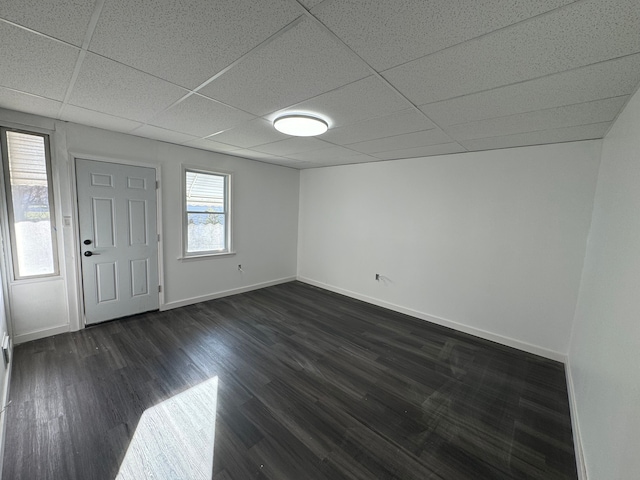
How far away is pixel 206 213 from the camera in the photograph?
4105 mm

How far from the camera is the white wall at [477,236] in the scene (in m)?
2.74

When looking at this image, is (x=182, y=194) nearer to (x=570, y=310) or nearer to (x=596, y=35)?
(x=596, y=35)

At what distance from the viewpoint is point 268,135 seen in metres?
2.92

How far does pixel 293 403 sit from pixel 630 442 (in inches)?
73.1

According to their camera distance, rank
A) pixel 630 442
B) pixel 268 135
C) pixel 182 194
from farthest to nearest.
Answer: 1. pixel 182 194
2. pixel 268 135
3. pixel 630 442

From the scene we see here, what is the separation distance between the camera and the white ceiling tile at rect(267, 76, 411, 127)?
1.74 metres

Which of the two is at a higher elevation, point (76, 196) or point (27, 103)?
point (27, 103)

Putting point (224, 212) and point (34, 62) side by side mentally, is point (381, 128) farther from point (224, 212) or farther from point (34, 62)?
point (224, 212)

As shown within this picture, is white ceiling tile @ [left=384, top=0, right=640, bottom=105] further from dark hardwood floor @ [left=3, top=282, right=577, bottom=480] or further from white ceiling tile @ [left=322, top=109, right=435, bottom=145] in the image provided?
dark hardwood floor @ [left=3, top=282, right=577, bottom=480]

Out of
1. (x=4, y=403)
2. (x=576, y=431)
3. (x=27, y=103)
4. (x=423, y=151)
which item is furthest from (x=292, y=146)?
(x=576, y=431)

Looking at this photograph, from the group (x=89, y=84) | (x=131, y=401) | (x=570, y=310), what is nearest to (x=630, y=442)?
(x=570, y=310)

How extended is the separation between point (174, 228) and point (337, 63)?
3308mm

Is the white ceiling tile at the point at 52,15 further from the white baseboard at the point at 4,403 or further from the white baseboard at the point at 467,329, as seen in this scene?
the white baseboard at the point at 467,329

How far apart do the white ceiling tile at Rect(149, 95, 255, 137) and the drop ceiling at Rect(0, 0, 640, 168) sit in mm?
20
